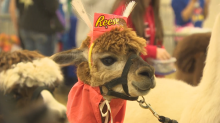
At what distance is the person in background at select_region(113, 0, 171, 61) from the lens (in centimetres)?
141

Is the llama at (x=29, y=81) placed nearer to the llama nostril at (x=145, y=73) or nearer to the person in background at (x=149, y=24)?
the llama nostril at (x=145, y=73)

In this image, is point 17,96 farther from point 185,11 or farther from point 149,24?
point 185,11

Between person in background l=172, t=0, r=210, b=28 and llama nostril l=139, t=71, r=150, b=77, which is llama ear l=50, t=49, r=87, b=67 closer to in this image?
llama nostril l=139, t=71, r=150, b=77

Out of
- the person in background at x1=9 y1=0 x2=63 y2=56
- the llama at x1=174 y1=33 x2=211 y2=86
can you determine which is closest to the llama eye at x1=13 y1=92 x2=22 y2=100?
the person in background at x1=9 y1=0 x2=63 y2=56

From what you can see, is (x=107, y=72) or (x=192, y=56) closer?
(x=107, y=72)

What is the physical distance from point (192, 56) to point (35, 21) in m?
1.20

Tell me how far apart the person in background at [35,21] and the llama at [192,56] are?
1012 millimetres

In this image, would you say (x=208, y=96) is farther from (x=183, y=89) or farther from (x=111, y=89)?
(x=183, y=89)

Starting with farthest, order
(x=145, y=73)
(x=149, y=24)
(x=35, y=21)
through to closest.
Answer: (x=149, y=24) → (x=35, y=21) → (x=145, y=73)

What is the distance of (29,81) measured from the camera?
77 cm

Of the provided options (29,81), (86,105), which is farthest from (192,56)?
(29,81)

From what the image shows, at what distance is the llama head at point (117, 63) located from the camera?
2.86ft

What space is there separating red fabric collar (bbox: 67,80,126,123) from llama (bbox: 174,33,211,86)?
106cm

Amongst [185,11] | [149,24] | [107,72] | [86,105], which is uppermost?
[185,11]
